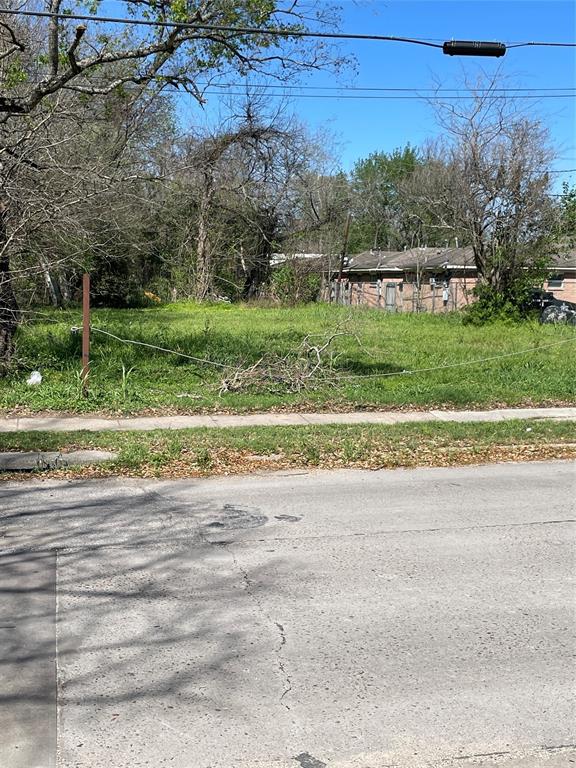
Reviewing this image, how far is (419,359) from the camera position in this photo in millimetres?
18625

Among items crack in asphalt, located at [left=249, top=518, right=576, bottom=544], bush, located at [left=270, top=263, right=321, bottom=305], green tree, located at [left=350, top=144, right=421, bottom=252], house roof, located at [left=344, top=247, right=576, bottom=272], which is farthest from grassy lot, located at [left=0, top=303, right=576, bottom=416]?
green tree, located at [left=350, top=144, right=421, bottom=252]

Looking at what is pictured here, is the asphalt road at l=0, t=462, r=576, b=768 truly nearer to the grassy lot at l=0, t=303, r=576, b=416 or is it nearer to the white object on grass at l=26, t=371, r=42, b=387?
the grassy lot at l=0, t=303, r=576, b=416

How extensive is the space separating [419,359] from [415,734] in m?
15.1

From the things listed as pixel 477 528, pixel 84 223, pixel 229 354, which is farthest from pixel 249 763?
pixel 84 223

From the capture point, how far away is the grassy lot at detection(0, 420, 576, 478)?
9.73 meters

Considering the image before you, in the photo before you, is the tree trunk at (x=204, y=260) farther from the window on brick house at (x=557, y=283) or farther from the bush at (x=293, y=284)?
the window on brick house at (x=557, y=283)

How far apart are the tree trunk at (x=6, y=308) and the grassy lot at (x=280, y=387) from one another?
0.29 metres

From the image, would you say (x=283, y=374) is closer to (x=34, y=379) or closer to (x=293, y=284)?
(x=34, y=379)

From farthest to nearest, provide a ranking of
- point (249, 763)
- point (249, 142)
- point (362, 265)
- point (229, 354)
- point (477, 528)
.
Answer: point (362, 265)
point (249, 142)
point (229, 354)
point (477, 528)
point (249, 763)

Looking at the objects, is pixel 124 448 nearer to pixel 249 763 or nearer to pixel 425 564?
A: pixel 425 564

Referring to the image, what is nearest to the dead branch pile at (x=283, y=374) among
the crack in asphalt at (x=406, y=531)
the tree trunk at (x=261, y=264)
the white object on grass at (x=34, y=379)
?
the white object on grass at (x=34, y=379)

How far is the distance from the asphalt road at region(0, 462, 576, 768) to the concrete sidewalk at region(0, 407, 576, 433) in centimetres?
367

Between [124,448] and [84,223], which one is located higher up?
[84,223]

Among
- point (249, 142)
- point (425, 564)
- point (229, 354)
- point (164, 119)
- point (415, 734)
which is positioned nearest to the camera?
point (415, 734)
